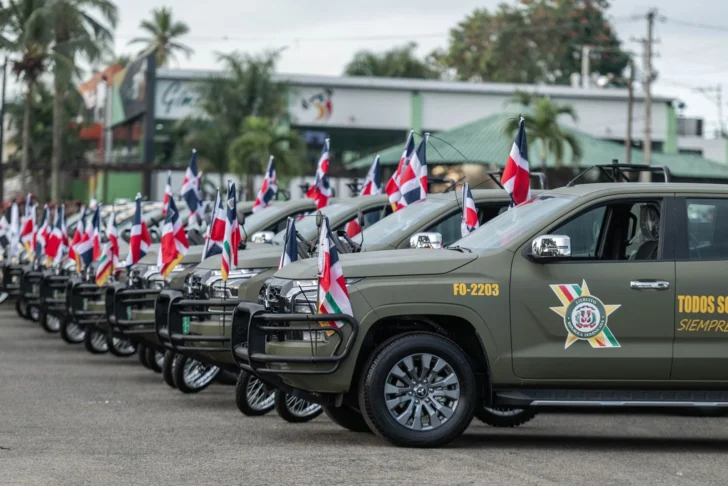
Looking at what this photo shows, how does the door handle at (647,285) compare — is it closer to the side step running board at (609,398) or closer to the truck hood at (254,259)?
the side step running board at (609,398)

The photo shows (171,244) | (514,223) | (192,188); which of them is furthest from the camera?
(192,188)

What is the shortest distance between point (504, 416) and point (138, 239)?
21.2 feet

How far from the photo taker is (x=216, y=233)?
13.9 metres

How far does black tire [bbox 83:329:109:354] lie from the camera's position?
1809 cm

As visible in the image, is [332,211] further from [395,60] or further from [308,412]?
[395,60]

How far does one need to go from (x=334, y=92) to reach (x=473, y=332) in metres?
57.8

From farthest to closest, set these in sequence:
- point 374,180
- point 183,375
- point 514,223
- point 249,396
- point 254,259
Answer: point 374,180 → point 183,375 → point 254,259 → point 249,396 → point 514,223

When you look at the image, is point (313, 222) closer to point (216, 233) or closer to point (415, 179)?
point (415, 179)

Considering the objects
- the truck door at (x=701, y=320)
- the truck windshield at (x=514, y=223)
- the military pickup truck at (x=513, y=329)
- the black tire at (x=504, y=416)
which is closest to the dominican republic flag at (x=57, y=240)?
the black tire at (x=504, y=416)

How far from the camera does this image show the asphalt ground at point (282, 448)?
27.9ft

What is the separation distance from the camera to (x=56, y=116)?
55.2 m

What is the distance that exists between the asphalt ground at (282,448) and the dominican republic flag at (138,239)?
8.48 feet

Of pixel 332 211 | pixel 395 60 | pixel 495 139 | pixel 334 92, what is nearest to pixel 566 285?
pixel 332 211

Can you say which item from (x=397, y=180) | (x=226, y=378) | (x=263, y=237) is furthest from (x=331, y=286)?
(x=397, y=180)
